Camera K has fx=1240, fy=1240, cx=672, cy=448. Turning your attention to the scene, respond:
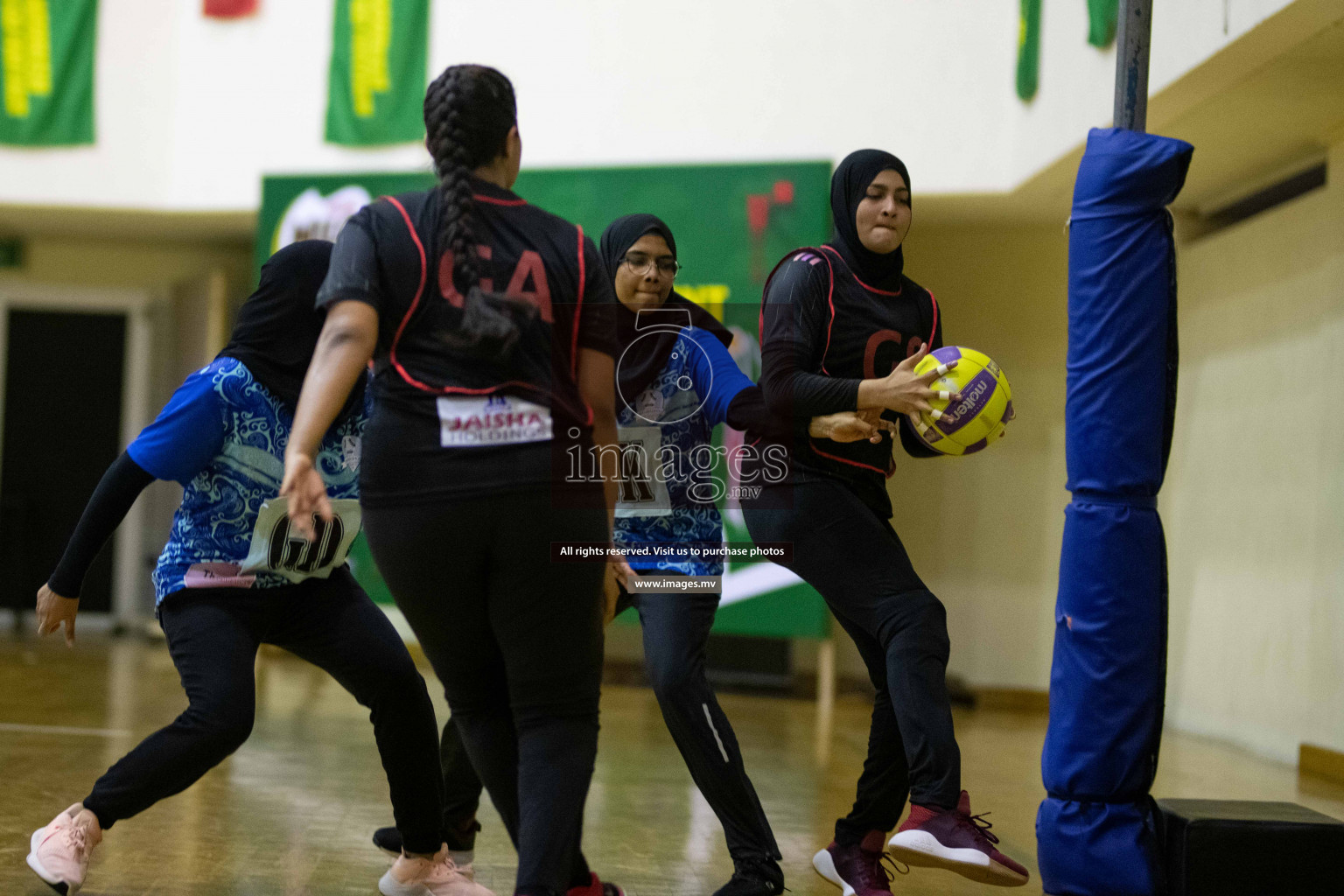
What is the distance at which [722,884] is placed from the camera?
3238 mm

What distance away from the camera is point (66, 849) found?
8.82ft

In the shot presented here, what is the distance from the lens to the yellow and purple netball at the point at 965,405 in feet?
9.70

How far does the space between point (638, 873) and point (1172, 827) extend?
1370mm

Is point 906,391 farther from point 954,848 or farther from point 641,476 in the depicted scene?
point 954,848

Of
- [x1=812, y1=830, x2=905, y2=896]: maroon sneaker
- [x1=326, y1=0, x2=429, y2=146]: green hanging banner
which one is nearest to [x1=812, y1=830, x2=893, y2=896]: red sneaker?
[x1=812, y1=830, x2=905, y2=896]: maroon sneaker

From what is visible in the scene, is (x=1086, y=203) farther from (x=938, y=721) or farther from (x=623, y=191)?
(x=623, y=191)

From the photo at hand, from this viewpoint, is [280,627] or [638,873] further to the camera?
[638,873]

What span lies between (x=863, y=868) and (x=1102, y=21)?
4.93 m

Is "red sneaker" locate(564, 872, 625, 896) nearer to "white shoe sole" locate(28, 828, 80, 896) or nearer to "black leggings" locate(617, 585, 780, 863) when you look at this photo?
"black leggings" locate(617, 585, 780, 863)

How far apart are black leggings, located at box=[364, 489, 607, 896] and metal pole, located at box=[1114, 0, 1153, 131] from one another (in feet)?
6.45

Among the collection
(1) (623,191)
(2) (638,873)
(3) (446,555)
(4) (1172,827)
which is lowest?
(2) (638,873)

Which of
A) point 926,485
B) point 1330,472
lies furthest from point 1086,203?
point 926,485

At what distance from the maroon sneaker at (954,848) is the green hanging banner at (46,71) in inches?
338

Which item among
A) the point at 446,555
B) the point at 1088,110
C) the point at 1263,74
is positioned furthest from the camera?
the point at 1088,110
